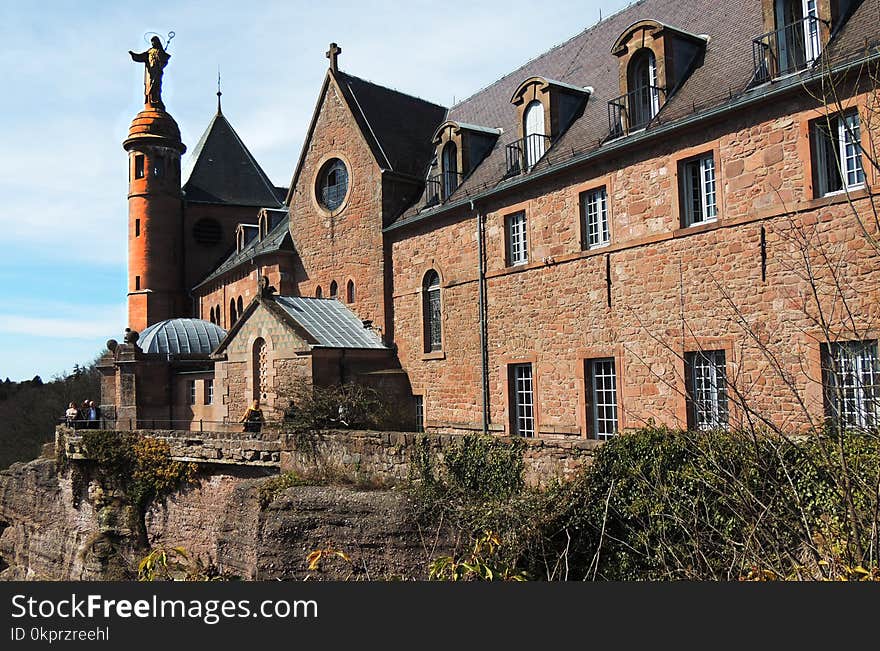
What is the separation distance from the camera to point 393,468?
14141mm

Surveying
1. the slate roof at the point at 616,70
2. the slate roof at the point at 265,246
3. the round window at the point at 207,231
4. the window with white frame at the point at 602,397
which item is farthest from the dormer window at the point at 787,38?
the round window at the point at 207,231

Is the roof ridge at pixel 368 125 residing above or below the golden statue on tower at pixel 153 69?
below

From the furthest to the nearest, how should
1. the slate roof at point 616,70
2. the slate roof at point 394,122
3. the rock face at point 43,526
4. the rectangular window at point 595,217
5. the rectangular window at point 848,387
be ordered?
1. the slate roof at point 394,122
2. the rock face at point 43,526
3. the rectangular window at point 595,217
4. the slate roof at point 616,70
5. the rectangular window at point 848,387

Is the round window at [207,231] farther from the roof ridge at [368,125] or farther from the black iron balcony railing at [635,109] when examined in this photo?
the black iron balcony railing at [635,109]

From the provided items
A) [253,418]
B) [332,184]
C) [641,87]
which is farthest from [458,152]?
[253,418]

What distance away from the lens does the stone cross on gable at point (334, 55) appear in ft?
83.1

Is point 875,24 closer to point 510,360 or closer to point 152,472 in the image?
point 510,360

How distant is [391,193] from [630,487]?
14723mm

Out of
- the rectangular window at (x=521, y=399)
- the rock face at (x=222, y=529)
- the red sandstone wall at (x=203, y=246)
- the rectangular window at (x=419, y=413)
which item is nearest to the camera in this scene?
the rock face at (x=222, y=529)

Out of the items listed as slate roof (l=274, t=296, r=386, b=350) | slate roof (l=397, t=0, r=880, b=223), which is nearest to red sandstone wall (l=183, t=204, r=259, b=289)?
slate roof (l=274, t=296, r=386, b=350)

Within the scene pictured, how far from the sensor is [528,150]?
1877 centimetres

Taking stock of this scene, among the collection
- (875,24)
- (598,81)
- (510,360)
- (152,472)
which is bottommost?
(152,472)

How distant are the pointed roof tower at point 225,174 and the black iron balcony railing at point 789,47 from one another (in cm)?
3396

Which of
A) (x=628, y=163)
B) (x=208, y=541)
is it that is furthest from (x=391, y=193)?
(x=208, y=541)
